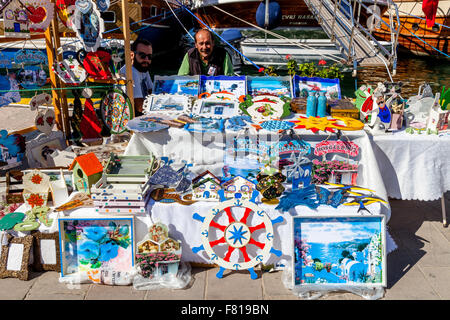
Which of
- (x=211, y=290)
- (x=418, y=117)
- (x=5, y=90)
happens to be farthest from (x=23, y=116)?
(x=418, y=117)

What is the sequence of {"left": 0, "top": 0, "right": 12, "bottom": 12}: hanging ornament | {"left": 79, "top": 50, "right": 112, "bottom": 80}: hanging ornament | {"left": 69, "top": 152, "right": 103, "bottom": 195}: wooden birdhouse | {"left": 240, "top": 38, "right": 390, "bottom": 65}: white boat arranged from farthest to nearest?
{"left": 240, "top": 38, "right": 390, "bottom": 65}: white boat, {"left": 79, "top": 50, "right": 112, "bottom": 80}: hanging ornament, {"left": 0, "top": 0, "right": 12, "bottom": 12}: hanging ornament, {"left": 69, "top": 152, "right": 103, "bottom": 195}: wooden birdhouse

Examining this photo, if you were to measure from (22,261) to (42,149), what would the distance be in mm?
1777

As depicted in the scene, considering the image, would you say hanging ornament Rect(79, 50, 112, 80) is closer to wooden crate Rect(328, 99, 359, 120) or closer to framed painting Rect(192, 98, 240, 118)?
framed painting Rect(192, 98, 240, 118)

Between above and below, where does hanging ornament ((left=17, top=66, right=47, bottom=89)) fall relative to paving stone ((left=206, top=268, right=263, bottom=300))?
above

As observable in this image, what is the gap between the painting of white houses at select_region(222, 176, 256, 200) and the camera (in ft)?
9.58

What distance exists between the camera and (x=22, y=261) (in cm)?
288

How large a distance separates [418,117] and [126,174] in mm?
2666

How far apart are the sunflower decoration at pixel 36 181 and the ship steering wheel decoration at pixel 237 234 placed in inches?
53.1

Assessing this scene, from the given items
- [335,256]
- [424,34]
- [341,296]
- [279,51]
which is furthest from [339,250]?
[424,34]

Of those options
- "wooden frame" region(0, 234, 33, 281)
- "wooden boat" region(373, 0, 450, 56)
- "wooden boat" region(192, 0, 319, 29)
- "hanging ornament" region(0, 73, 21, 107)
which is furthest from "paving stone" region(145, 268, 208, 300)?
"wooden boat" region(373, 0, 450, 56)

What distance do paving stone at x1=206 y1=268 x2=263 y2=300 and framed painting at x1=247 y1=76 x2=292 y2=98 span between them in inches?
76.6

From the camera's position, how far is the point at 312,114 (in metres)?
3.78

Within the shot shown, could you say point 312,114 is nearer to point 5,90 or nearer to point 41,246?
point 41,246

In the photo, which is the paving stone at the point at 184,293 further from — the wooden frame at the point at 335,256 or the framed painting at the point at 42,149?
the framed painting at the point at 42,149
